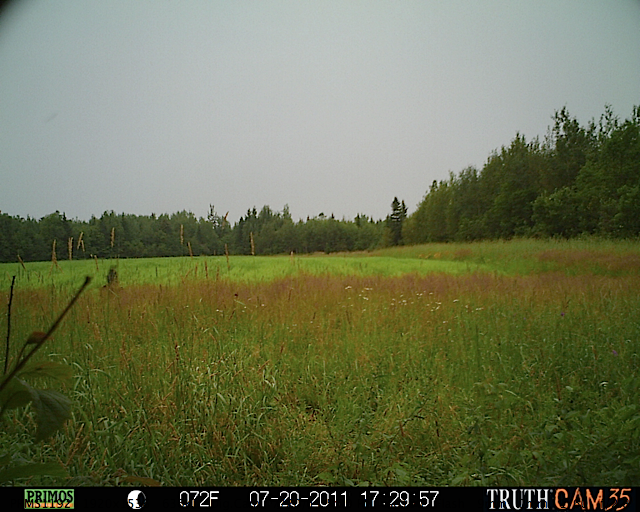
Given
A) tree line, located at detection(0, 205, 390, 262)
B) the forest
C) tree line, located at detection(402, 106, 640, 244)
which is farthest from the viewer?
tree line, located at detection(402, 106, 640, 244)

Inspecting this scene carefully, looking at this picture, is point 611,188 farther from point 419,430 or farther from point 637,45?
point 419,430

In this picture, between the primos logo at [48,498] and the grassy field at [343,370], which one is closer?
the primos logo at [48,498]

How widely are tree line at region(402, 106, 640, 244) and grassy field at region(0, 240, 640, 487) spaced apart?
16 centimetres

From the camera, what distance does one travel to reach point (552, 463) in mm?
1214

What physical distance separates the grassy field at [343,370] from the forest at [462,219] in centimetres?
13

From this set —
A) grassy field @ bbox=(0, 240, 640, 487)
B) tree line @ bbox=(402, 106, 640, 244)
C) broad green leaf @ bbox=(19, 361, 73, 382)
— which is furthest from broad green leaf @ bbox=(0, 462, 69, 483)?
tree line @ bbox=(402, 106, 640, 244)

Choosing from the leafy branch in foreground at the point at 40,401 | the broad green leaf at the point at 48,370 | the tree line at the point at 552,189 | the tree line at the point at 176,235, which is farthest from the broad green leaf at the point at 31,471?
the tree line at the point at 552,189

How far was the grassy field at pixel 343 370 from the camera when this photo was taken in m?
1.25

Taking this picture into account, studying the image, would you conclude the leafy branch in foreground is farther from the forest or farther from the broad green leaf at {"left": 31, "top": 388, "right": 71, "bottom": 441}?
the forest

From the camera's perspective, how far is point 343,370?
6.04 feet

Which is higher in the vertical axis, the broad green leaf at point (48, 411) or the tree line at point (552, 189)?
the tree line at point (552, 189)

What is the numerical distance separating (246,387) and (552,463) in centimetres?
123

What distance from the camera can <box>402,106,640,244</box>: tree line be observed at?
85.7 inches

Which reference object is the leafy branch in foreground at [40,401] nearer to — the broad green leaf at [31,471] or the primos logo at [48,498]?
the broad green leaf at [31,471]
